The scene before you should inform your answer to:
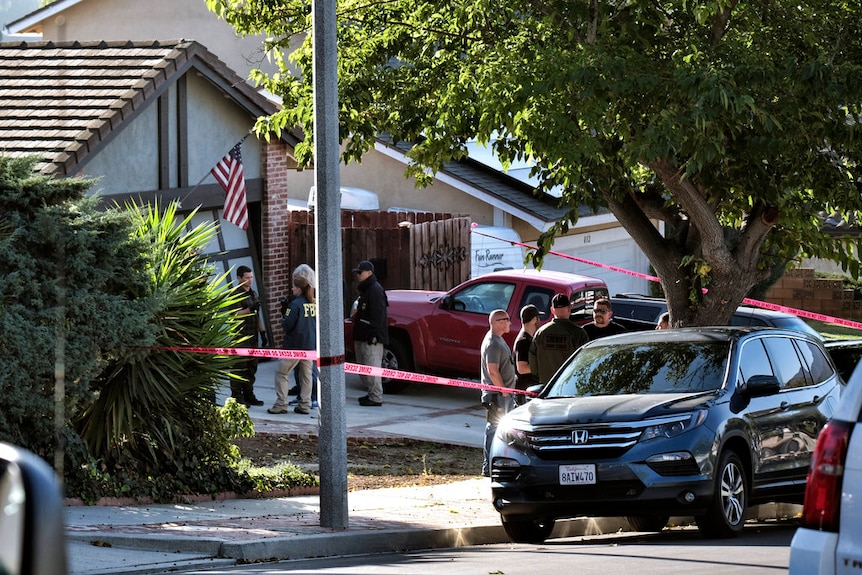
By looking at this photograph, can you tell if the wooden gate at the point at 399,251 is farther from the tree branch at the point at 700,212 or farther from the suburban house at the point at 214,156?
the tree branch at the point at 700,212

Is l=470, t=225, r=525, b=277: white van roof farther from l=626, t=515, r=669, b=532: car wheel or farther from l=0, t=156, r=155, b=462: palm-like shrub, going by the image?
l=0, t=156, r=155, b=462: palm-like shrub

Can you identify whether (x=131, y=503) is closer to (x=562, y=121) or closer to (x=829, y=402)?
(x=562, y=121)

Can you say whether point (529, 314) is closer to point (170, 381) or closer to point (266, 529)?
point (170, 381)

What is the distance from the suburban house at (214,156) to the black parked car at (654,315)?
4.97 metres

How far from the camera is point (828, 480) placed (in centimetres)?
496

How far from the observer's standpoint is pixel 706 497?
10.0 meters

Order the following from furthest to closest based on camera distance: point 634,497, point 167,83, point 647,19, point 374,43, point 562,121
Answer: point 167,83 < point 374,43 < point 647,19 < point 562,121 < point 634,497

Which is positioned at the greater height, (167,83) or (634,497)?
(167,83)

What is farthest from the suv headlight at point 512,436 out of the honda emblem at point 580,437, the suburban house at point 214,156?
the suburban house at point 214,156

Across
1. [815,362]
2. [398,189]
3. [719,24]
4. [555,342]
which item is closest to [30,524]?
[815,362]

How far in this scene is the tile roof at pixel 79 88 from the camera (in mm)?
17453

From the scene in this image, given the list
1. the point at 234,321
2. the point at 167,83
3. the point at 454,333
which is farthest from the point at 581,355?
the point at 167,83

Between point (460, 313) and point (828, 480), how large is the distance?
49.2ft

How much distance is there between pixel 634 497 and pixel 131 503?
13.5 ft
